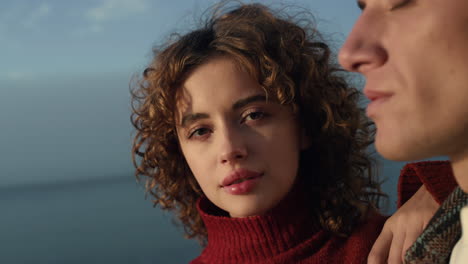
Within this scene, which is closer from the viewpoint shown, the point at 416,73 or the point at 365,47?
the point at 416,73

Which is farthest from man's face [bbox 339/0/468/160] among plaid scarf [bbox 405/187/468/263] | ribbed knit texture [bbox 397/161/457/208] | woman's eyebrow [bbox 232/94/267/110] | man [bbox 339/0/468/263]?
woman's eyebrow [bbox 232/94/267/110]

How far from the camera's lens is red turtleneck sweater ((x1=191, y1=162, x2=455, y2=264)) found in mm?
2000

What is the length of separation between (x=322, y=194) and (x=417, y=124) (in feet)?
3.72

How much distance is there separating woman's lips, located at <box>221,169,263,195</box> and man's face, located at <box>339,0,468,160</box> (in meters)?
0.75

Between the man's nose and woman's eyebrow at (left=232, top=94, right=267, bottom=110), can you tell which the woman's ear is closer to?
woman's eyebrow at (left=232, top=94, right=267, bottom=110)

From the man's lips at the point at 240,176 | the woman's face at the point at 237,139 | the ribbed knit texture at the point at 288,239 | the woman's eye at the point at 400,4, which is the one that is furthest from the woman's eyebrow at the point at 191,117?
the woman's eye at the point at 400,4

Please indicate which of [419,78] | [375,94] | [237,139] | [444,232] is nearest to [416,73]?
[419,78]

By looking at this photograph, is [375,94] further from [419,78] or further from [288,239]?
[288,239]

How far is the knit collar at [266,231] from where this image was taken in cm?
202

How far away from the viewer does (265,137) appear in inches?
75.4

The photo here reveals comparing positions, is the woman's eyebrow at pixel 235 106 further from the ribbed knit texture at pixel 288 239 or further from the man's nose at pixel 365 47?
the man's nose at pixel 365 47

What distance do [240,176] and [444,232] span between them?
2.60 feet

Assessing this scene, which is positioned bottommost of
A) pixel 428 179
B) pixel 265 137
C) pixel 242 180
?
pixel 428 179

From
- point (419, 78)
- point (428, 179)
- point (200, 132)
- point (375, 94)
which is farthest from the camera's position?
point (200, 132)
